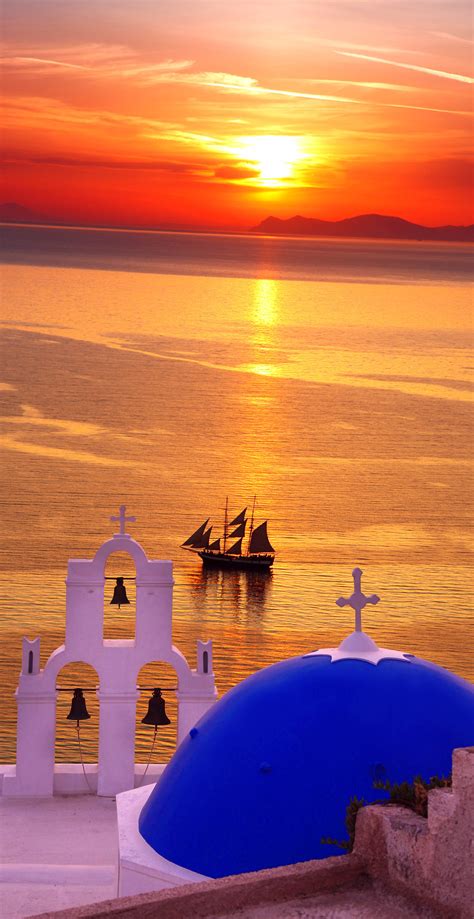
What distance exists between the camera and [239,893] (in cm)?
782

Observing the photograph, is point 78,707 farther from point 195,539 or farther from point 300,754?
point 195,539

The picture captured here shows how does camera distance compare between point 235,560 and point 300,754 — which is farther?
point 235,560

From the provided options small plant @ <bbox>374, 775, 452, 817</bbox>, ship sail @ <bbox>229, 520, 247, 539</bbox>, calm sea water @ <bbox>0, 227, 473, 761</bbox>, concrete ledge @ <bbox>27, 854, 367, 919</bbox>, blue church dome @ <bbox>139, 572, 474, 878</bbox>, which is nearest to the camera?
concrete ledge @ <bbox>27, 854, 367, 919</bbox>

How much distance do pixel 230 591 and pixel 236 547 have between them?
195 inches

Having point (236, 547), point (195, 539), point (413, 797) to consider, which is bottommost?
point (413, 797)

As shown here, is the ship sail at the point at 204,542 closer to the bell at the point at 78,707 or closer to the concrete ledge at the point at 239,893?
the bell at the point at 78,707

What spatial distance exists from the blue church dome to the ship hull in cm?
5412

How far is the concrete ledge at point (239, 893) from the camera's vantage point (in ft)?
25.0

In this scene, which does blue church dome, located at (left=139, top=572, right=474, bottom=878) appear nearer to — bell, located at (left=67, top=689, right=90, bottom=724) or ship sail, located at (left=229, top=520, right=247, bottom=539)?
bell, located at (left=67, top=689, right=90, bottom=724)

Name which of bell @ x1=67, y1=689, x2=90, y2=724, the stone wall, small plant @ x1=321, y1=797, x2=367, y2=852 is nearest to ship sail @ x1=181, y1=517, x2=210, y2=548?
bell @ x1=67, y1=689, x2=90, y2=724

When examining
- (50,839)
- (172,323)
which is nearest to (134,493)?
(50,839)

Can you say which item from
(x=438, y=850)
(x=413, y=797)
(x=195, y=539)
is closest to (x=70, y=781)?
(x=413, y=797)

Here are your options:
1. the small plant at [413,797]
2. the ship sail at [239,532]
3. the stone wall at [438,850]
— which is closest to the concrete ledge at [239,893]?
the stone wall at [438,850]

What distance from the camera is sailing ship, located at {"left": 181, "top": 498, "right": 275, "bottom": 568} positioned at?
67188mm
